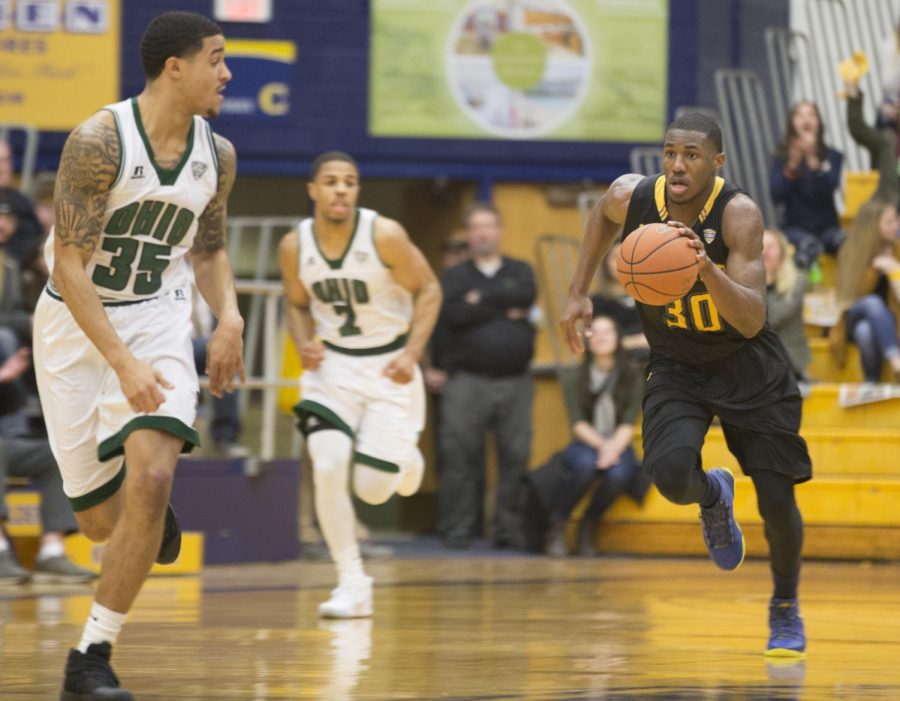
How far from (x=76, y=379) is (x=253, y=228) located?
7544 millimetres

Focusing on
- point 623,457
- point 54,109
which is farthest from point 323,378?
point 54,109

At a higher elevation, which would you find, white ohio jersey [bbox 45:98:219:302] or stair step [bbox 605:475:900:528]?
white ohio jersey [bbox 45:98:219:302]

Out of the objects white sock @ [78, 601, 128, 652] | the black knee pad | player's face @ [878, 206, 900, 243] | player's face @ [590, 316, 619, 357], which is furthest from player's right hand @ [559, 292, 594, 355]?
player's face @ [878, 206, 900, 243]

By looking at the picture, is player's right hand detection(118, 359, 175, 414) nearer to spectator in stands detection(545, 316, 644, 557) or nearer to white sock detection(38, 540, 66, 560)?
white sock detection(38, 540, 66, 560)

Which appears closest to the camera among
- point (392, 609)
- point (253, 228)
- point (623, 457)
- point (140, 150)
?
point (140, 150)

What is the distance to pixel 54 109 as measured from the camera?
12039mm

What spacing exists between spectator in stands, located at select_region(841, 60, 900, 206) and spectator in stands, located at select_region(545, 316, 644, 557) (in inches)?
84.6

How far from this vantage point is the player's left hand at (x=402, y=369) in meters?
8.09

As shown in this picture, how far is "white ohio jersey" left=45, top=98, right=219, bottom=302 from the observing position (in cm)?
537

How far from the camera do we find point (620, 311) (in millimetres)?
11281

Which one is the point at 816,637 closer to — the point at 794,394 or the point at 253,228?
the point at 794,394

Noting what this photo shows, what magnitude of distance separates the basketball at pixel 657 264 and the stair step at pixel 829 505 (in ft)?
15.7

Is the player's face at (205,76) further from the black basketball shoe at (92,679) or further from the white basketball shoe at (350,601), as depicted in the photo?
the white basketball shoe at (350,601)

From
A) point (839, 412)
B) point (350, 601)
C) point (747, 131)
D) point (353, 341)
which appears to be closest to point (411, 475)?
point (353, 341)
